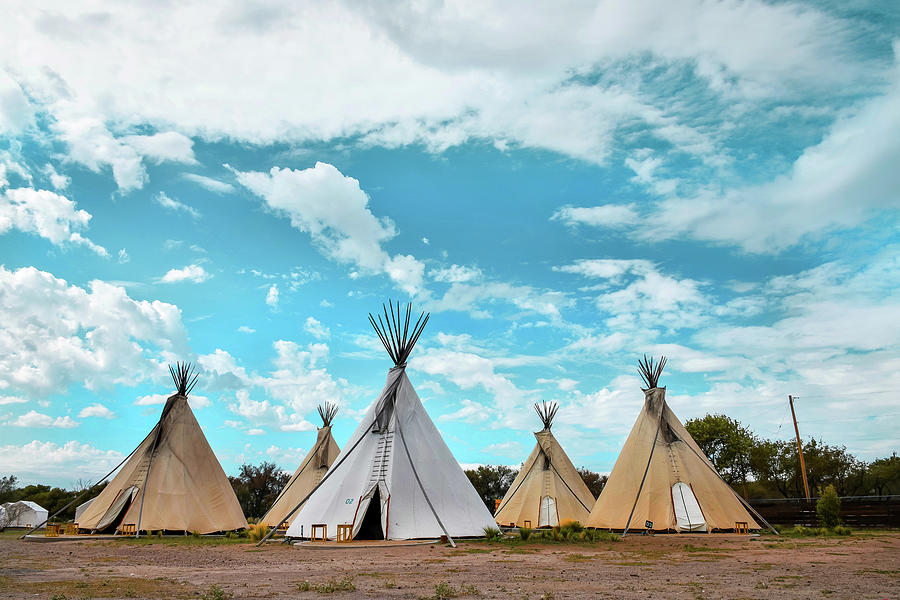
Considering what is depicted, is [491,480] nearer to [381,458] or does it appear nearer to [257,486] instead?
[257,486]

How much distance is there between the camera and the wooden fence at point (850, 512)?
22869mm

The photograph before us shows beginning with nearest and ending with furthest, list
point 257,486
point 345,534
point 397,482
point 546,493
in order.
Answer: point 345,534 → point 397,482 → point 546,493 → point 257,486

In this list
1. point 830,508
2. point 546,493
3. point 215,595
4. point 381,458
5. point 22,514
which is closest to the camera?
point 215,595

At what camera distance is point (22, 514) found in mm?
33250

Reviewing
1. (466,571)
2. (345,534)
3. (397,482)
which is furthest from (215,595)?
(397,482)

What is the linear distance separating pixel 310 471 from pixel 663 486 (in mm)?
17338

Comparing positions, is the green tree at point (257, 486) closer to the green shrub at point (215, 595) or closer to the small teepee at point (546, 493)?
the small teepee at point (546, 493)

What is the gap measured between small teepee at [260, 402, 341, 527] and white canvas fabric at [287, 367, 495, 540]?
36.3 ft

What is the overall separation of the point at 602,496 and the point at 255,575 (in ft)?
58.0

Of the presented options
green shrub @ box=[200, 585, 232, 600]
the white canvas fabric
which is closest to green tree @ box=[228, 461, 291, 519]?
the white canvas fabric

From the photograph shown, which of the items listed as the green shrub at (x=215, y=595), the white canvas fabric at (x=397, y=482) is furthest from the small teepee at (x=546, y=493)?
the green shrub at (x=215, y=595)

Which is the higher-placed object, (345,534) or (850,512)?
(345,534)

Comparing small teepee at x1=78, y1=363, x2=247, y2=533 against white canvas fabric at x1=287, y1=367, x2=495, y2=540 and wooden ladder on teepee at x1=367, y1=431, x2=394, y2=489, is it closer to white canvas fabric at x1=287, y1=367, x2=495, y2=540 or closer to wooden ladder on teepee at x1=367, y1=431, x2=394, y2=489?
white canvas fabric at x1=287, y1=367, x2=495, y2=540

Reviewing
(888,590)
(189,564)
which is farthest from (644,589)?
(189,564)
